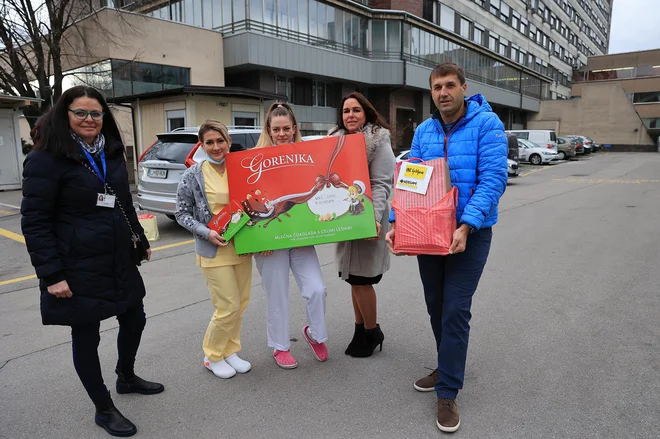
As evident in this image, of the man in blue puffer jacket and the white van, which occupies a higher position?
the white van

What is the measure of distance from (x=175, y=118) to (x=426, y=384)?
50.4 feet

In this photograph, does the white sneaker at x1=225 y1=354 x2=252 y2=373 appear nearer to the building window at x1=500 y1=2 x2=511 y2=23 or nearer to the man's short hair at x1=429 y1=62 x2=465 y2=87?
the man's short hair at x1=429 y1=62 x2=465 y2=87

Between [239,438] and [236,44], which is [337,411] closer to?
[239,438]

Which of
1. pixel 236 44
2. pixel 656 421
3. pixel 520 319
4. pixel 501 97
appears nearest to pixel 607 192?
pixel 520 319

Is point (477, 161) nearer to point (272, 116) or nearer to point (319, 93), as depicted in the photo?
point (272, 116)

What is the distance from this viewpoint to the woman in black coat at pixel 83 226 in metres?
2.42

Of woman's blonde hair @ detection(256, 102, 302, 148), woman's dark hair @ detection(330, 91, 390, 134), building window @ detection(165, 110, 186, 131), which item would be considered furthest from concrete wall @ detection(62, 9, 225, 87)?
woman's dark hair @ detection(330, 91, 390, 134)

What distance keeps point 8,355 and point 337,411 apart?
2.76m

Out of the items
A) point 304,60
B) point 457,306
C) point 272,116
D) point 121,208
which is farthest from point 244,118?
point 457,306

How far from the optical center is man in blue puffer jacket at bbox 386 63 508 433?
Result: 2576mm

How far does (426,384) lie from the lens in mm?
3094

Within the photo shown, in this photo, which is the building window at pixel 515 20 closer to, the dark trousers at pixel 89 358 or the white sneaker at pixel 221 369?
the white sneaker at pixel 221 369

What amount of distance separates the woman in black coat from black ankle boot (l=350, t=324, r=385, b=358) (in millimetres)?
1647

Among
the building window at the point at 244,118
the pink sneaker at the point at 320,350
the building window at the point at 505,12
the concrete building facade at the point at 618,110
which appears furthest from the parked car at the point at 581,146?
the pink sneaker at the point at 320,350
